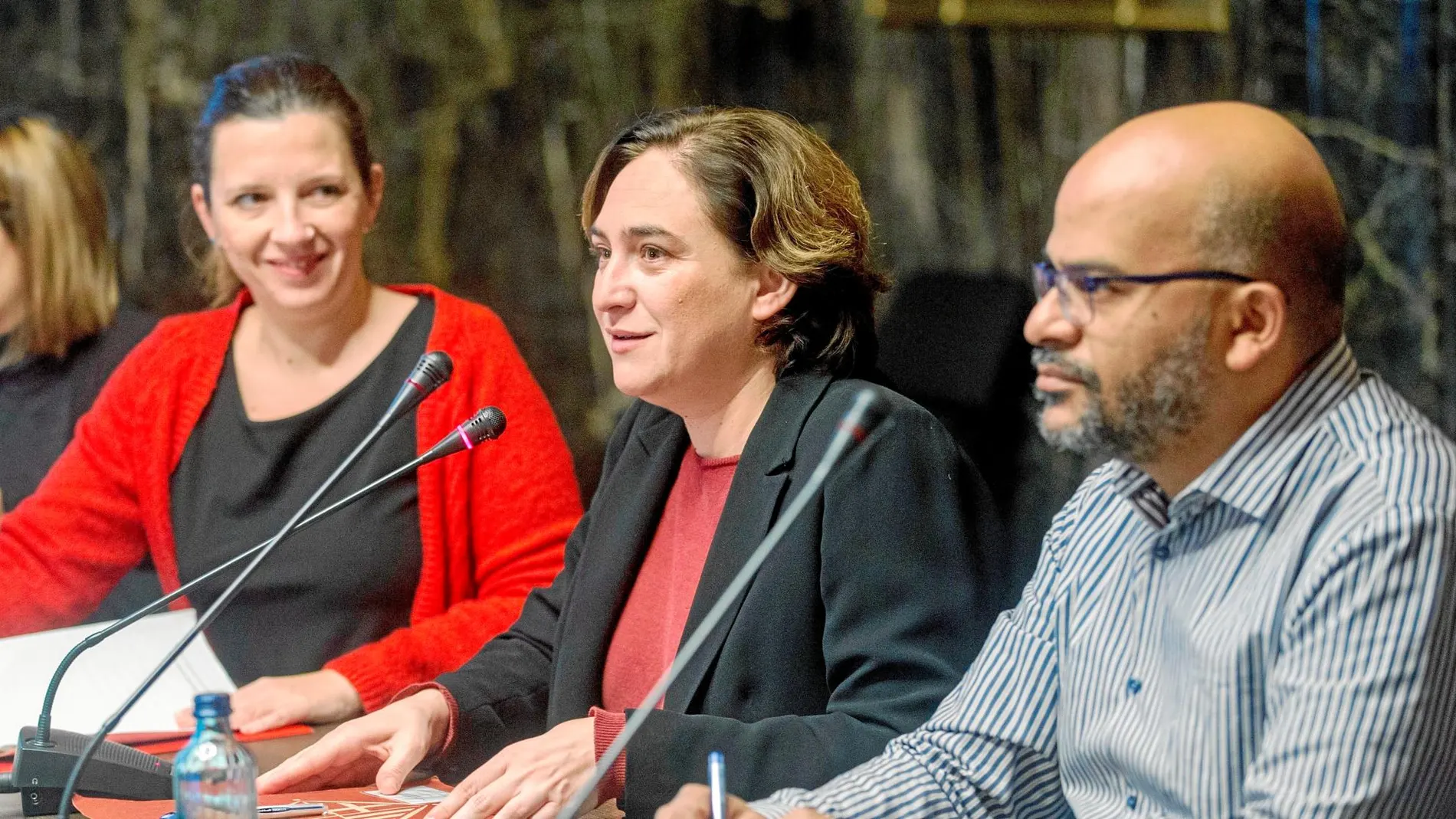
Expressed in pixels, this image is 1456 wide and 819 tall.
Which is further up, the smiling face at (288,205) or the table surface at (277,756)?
the smiling face at (288,205)

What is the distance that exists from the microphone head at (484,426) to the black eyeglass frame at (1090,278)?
1.96 ft

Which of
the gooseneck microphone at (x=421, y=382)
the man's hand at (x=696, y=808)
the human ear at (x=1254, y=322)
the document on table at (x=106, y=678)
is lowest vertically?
the document on table at (x=106, y=678)

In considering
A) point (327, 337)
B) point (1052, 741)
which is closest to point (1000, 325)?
point (327, 337)

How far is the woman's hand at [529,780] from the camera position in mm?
1523

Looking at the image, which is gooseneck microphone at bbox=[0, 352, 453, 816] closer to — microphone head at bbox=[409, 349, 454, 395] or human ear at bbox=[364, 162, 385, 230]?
microphone head at bbox=[409, 349, 454, 395]

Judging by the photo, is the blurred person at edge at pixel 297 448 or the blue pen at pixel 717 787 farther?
the blurred person at edge at pixel 297 448

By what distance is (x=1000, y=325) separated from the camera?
11.1 feet

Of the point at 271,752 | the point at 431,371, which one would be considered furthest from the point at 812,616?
the point at 271,752

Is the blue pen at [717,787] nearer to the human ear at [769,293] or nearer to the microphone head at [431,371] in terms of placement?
the microphone head at [431,371]

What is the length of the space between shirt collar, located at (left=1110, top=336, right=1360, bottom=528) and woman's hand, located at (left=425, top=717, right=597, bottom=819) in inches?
26.8

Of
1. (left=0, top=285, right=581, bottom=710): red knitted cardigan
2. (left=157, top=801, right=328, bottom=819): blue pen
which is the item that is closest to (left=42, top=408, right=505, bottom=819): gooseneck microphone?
(left=157, top=801, right=328, bottom=819): blue pen

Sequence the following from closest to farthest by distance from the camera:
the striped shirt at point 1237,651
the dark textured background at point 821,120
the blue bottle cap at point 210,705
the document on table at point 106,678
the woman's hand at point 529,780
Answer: the striped shirt at point 1237,651 → the blue bottle cap at point 210,705 → the woman's hand at point 529,780 → the document on table at point 106,678 → the dark textured background at point 821,120

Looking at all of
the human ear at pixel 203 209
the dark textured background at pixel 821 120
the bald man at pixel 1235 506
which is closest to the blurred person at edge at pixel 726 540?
the bald man at pixel 1235 506

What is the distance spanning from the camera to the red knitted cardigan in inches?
94.7
